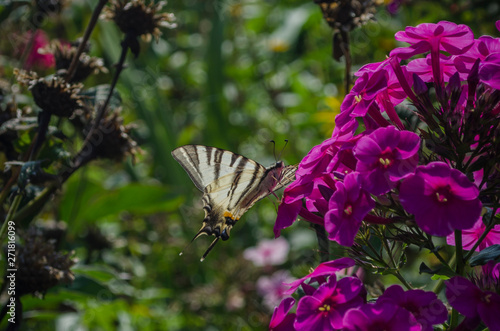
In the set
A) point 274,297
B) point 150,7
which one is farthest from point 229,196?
point 274,297

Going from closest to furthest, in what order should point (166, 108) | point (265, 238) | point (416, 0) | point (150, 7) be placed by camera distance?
point (150, 7)
point (416, 0)
point (265, 238)
point (166, 108)

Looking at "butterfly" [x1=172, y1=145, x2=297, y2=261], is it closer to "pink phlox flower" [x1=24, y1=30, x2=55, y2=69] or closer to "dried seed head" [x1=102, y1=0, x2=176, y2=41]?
"dried seed head" [x1=102, y1=0, x2=176, y2=41]

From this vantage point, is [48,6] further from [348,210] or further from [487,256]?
[487,256]

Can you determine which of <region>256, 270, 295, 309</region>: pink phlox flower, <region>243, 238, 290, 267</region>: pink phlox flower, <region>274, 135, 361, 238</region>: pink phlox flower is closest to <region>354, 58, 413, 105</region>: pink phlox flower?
<region>274, 135, 361, 238</region>: pink phlox flower

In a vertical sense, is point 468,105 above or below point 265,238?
above

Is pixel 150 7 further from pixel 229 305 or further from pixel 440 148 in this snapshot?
pixel 229 305

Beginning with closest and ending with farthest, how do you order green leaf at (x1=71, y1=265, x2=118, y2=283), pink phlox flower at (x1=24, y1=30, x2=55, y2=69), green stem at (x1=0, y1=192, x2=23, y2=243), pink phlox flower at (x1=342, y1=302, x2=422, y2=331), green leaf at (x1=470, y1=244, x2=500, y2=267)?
pink phlox flower at (x1=342, y1=302, x2=422, y2=331) → green leaf at (x1=470, y1=244, x2=500, y2=267) → green stem at (x1=0, y1=192, x2=23, y2=243) → green leaf at (x1=71, y1=265, x2=118, y2=283) → pink phlox flower at (x1=24, y1=30, x2=55, y2=69)
